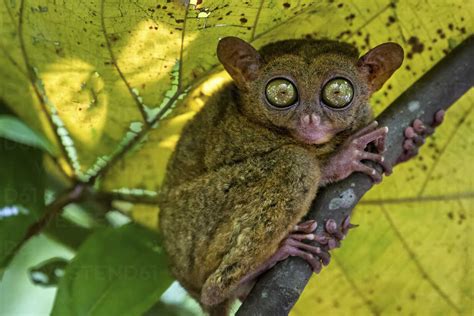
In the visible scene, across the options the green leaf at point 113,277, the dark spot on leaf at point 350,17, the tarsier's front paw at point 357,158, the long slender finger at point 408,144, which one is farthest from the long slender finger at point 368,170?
the green leaf at point 113,277

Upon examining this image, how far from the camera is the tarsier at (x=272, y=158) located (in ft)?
8.92

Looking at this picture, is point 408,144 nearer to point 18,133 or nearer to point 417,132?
point 417,132

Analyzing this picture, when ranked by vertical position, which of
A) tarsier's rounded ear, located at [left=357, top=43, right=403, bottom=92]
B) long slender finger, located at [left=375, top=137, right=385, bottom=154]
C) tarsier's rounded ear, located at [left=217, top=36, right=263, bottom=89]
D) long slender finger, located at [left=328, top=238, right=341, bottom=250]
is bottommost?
long slender finger, located at [left=328, top=238, right=341, bottom=250]

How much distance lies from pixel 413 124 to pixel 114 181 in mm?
1180

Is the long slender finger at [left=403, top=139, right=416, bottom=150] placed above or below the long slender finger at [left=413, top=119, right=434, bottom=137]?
below

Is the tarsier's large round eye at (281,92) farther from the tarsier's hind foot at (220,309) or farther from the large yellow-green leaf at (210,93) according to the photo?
the tarsier's hind foot at (220,309)

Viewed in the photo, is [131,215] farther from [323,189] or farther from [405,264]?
[405,264]

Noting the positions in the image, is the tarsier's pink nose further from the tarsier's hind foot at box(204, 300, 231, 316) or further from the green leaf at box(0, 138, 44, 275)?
the green leaf at box(0, 138, 44, 275)

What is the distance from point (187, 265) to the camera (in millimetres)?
2936

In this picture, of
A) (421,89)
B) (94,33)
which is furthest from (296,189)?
(94,33)

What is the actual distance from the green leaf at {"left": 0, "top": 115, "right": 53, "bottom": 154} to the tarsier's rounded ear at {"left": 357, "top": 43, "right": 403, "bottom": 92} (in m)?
1.24

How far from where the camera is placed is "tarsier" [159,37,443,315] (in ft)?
8.92

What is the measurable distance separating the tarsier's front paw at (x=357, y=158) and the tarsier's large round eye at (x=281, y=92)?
247mm

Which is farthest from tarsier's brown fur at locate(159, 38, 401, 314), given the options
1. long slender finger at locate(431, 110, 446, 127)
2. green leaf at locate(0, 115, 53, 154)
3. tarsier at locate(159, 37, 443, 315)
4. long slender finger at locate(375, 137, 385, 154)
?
green leaf at locate(0, 115, 53, 154)
